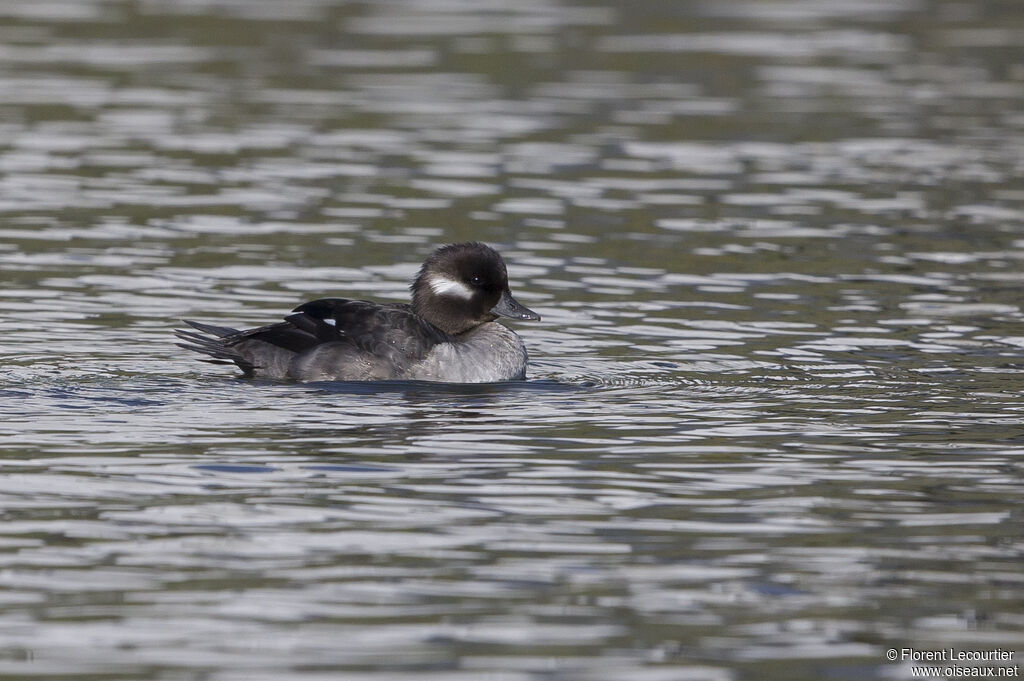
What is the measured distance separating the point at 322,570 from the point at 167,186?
1300cm

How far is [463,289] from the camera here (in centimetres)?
1373

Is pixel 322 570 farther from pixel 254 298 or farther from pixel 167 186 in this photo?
pixel 167 186

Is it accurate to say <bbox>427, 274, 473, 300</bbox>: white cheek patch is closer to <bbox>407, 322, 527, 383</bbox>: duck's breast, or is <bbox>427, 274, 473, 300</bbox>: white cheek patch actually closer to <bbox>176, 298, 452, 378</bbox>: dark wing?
<bbox>407, 322, 527, 383</bbox>: duck's breast

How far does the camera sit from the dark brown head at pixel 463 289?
1365 cm

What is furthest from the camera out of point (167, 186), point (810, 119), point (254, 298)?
point (810, 119)

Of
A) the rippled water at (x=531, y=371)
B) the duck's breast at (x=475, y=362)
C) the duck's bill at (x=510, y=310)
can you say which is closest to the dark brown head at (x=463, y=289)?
the duck's bill at (x=510, y=310)

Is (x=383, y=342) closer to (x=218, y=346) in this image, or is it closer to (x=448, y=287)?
(x=448, y=287)

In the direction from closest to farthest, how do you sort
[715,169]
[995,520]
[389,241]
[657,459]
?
1. [995,520]
2. [657,459]
3. [389,241]
4. [715,169]

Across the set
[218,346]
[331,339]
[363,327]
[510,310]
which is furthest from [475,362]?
[218,346]

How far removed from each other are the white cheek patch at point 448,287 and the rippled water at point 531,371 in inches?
32.4

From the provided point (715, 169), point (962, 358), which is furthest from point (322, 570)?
point (715, 169)

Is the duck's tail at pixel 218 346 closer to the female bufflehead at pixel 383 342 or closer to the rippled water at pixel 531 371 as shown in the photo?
the female bufflehead at pixel 383 342

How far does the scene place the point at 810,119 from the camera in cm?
2552

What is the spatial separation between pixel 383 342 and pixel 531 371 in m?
1.36
